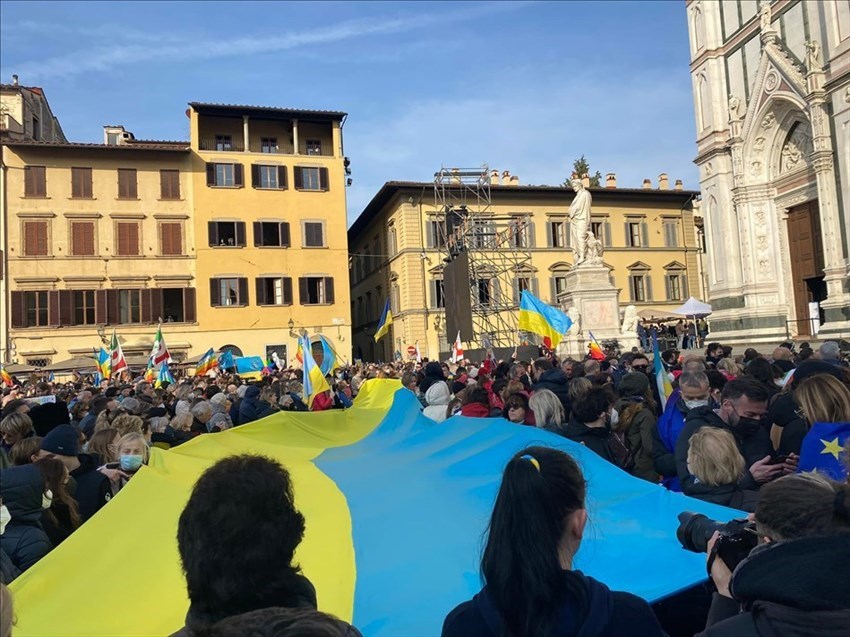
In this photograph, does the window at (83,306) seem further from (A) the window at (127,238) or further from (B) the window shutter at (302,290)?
(B) the window shutter at (302,290)

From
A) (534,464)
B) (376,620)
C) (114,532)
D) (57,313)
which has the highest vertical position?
(57,313)

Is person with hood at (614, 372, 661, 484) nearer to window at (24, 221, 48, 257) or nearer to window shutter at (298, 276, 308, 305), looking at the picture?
window shutter at (298, 276, 308, 305)

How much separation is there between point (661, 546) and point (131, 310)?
39.3 meters

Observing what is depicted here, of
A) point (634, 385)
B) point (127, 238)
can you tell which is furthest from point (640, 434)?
point (127, 238)

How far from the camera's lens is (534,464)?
2033 mm

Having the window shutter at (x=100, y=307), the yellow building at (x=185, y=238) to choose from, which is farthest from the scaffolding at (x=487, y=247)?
the window shutter at (x=100, y=307)

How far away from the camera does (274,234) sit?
41.0 m

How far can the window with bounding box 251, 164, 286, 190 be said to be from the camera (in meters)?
40.6

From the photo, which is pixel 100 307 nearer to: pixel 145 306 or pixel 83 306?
pixel 83 306

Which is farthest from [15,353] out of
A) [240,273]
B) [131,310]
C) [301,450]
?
[301,450]

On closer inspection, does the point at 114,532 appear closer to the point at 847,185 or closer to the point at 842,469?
the point at 842,469

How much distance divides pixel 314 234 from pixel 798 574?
134 feet

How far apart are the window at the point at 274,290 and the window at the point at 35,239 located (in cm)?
1177

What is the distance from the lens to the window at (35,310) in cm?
3672
